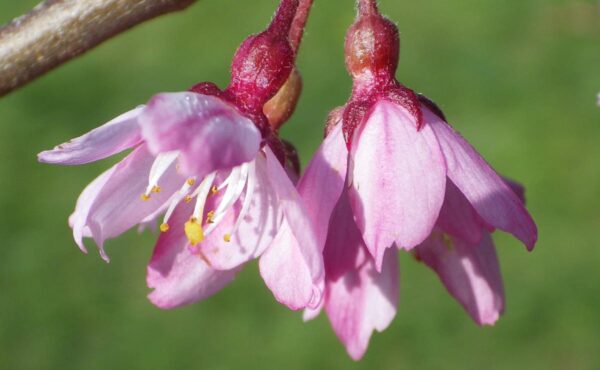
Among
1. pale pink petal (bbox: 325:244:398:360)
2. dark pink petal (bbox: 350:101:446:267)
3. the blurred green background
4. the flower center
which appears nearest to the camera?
dark pink petal (bbox: 350:101:446:267)

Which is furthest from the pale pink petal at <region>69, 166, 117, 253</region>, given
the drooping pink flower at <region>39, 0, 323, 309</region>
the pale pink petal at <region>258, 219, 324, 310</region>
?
the pale pink petal at <region>258, 219, 324, 310</region>

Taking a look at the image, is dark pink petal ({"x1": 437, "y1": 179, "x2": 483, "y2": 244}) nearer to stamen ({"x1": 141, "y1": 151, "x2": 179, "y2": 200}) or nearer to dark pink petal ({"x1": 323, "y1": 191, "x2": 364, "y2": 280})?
dark pink petal ({"x1": 323, "y1": 191, "x2": 364, "y2": 280})

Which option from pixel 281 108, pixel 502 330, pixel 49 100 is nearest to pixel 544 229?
pixel 502 330

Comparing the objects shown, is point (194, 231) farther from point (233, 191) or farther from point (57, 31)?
point (57, 31)

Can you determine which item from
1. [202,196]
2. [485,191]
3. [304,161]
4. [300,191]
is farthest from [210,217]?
[304,161]

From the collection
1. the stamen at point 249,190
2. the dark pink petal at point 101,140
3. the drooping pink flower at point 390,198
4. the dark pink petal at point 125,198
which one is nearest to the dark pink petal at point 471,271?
the drooping pink flower at point 390,198

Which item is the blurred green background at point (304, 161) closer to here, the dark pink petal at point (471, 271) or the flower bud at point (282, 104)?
the dark pink petal at point (471, 271)
